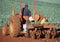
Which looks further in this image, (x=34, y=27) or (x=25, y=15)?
(x=25, y=15)

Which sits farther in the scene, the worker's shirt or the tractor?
the worker's shirt

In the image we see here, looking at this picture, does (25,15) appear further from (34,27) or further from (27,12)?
(34,27)

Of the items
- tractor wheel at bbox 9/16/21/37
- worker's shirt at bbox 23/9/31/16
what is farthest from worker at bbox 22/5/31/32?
tractor wheel at bbox 9/16/21/37

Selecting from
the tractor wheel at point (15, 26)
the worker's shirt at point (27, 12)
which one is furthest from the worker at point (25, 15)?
the tractor wheel at point (15, 26)

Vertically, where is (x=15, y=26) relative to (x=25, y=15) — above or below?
below

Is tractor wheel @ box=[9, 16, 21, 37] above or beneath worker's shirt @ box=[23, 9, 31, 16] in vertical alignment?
beneath

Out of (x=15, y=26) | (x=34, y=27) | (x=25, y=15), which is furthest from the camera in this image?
(x=25, y=15)

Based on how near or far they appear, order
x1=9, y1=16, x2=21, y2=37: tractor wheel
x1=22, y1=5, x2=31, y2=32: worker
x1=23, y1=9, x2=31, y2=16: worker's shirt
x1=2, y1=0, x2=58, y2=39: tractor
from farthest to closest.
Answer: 1. x1=23, y1=9, x2=31, y2=16: worker's shirt
2. x1=22, y1=5, x2=31, y2=32: worker
3. x1=9, y1=16, x2=21, y2=37: tractor wheel
4. x1=2, y1=0, x2=58, y2=39: tractor

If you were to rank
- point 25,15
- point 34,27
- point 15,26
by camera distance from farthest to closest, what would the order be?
point 25,15
point 15,26
point 34,27

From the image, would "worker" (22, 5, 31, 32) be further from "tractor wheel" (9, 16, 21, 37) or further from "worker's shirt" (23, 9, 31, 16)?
"tractor wheel" (9, 16, 21, 37)

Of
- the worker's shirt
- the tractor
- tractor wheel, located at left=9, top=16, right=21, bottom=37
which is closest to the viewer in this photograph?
the tractor

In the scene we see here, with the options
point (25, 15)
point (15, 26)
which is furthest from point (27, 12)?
point (15, 26)

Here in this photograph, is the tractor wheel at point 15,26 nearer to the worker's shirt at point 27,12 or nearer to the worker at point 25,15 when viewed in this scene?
the worker at point 25,15

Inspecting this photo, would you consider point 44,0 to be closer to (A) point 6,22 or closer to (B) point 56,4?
(B) point 56,4
